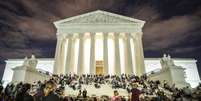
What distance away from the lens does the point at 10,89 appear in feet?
26.8

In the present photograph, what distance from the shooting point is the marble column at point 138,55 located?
1297 inches

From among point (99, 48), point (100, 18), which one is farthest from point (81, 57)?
point (100, 18)

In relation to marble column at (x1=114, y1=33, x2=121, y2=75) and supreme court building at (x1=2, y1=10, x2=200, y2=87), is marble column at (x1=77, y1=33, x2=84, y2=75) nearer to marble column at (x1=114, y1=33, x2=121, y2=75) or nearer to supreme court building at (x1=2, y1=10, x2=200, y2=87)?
supreme court building at (x1=2, y1=10, x2=200, y2=87)

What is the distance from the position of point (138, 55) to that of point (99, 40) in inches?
348

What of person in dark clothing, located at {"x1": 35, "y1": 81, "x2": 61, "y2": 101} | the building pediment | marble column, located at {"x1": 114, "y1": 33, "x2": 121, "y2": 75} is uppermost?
the building pediment

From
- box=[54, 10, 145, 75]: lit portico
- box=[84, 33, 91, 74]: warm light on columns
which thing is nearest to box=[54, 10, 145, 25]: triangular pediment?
box=[54, 10, 145, 75]: lit portico

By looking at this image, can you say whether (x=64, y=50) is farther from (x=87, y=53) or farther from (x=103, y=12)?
(x=103, y=12)

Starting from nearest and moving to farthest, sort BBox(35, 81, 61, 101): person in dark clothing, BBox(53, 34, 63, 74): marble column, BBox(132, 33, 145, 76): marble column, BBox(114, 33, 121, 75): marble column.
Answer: BBox(35, 81, 61, 101): person in dark clothing → BBox(114, 33, 121, 75): marble column → BBox(132, 33, 145, 76): marble column → BBox(53, 34, 63, 74): marble column

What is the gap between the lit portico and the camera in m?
34.4

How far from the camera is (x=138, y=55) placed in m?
34.9

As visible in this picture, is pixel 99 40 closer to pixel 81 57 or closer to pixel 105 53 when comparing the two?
pixel 105 53

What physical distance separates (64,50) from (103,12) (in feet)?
36.9

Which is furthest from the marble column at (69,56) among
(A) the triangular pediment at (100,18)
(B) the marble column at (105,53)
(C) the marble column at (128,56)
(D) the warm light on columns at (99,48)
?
(C) the marble column at (128,56)

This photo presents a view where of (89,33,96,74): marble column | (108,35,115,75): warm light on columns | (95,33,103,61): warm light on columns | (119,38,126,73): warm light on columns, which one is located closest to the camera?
(89,33,96,74): marble column
